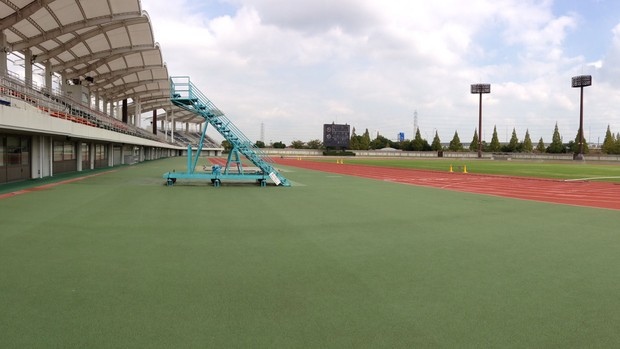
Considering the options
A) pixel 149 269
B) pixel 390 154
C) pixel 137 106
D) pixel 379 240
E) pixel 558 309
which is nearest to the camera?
pixel 558 309

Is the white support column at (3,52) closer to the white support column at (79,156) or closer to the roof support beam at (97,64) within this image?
the white support column at (79,156)

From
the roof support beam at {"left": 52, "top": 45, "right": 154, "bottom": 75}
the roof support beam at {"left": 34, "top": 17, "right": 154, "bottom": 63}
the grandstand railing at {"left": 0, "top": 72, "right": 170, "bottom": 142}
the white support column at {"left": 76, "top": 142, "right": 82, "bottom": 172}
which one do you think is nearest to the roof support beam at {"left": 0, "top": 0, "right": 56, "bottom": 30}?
the grandstand railing at {"left": 0, "top": 72, "right": 170, "bottom": 142}

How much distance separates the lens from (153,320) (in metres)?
4.25

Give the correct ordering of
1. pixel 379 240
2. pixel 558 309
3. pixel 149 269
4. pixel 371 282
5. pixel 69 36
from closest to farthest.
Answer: pixel 558 309 → pixel 371 282 → pixel 149 269 → pixel 379 240 → pixel 69 36

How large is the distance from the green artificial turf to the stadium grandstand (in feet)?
33.5

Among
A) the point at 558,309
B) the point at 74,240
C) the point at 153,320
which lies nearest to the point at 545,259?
the point at 558,309

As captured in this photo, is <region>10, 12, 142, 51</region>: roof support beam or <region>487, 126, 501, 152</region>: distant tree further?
<region>487, 126, 501, 152</region>: distant tree

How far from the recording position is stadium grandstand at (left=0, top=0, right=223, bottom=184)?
19.2 meters

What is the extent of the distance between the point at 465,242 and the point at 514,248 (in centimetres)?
92

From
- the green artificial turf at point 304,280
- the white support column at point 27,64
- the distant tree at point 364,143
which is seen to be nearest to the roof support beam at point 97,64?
the white support column at point 27,64

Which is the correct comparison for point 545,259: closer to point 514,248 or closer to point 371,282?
point 514,248

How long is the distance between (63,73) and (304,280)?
41612 mm

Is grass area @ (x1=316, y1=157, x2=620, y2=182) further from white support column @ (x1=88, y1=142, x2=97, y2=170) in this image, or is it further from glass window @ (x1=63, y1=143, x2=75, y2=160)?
glass window @ (x1=63, y1=143, x2=75, y2=160)

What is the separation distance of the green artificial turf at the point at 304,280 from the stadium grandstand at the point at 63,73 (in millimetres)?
10199
